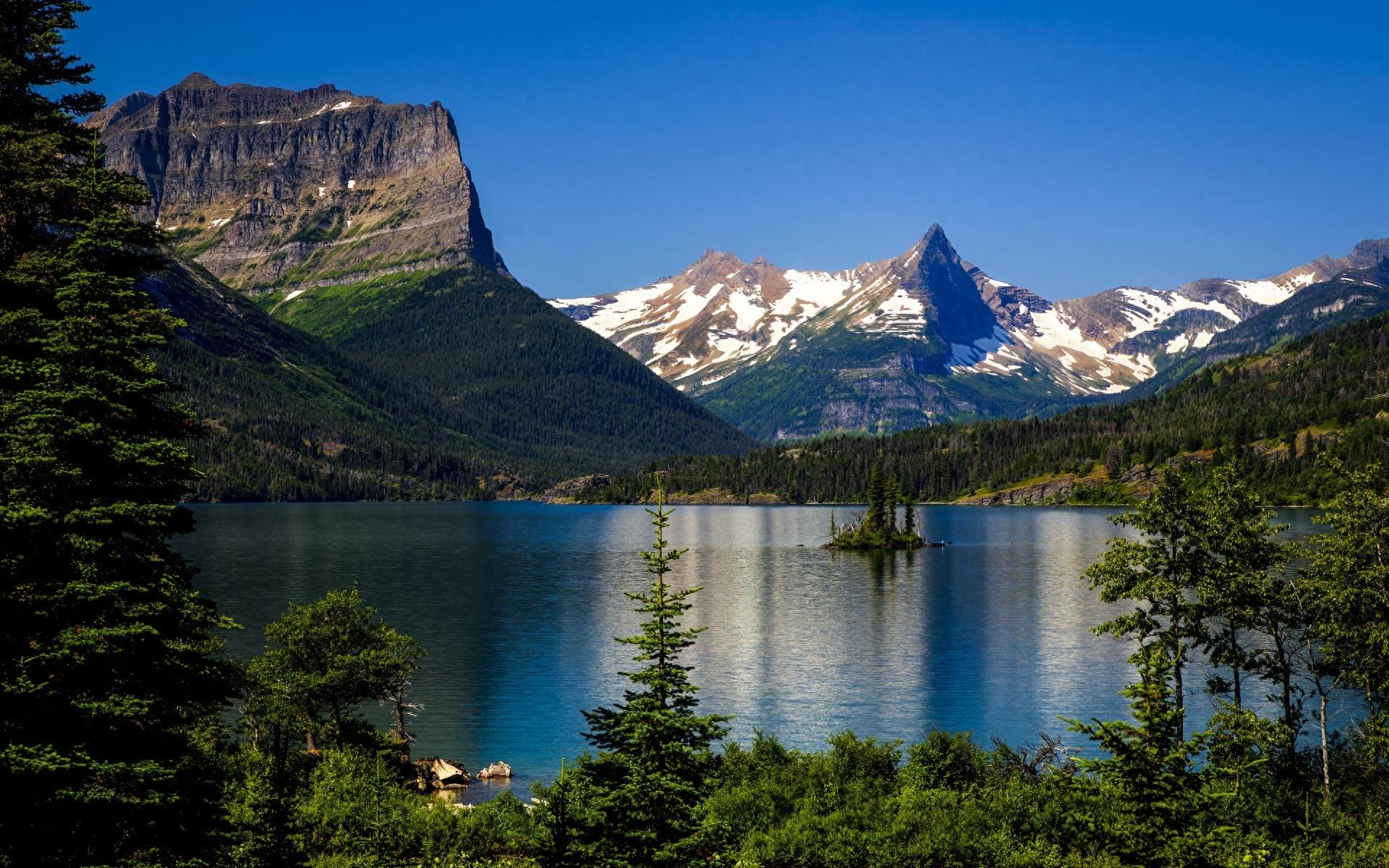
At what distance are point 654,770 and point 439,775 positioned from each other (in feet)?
118

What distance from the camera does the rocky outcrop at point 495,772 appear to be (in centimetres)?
6256

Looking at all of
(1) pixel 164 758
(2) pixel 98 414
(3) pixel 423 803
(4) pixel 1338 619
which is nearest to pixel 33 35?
(2) pixel 98 414

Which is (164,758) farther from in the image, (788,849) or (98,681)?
(788,849)

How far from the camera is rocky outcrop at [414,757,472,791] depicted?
2330 inches

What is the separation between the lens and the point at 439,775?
60125mm

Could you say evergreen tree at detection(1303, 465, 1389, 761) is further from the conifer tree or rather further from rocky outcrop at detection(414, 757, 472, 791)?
rocky outcrop at detection(414, 757, 472, 791)

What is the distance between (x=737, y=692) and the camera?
8462 cm

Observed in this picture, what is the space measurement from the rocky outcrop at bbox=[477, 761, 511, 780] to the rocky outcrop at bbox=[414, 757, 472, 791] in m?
0.98

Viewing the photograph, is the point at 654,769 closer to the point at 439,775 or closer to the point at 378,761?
the point at 378,761

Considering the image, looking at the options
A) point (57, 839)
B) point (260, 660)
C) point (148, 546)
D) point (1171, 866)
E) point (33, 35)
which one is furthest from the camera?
point (260, 660)

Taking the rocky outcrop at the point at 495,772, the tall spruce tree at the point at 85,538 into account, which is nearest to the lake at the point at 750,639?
the rocky outcrop at the point at 495,772

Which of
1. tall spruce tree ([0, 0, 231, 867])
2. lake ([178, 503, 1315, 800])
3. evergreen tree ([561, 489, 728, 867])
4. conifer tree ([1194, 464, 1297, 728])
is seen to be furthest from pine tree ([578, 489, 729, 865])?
Result: conifer tree ([1194, 464, 1297, 728])

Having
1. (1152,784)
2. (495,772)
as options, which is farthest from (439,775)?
(1152,784)

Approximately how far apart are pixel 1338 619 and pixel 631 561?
146 metres
